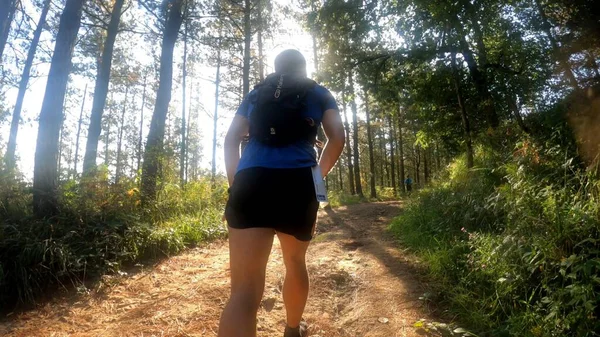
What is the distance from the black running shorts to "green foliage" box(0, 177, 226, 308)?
9.91 feet

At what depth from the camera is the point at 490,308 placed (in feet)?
8.12

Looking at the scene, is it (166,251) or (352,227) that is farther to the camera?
(352,227)

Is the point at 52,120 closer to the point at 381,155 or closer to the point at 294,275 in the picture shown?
Result: the point at 294,275

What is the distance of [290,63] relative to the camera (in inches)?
72.7

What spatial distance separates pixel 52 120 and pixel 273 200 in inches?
196

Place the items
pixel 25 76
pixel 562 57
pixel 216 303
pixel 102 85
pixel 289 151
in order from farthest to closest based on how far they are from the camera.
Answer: pixel 25 76 → pixel 102 85 → pixel 562 57 → pixel 216 303 → pixel 289 151

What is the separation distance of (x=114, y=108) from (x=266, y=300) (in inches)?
1121

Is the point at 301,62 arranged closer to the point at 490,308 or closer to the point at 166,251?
the point at 490,308

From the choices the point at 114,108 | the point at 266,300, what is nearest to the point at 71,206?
the point at 266,300

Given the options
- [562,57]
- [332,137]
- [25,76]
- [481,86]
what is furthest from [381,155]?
[332,137]

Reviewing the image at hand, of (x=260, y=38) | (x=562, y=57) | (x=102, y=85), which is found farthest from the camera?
(x=260, y=38)

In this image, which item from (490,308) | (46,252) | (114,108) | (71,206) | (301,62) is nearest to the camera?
(301,62)

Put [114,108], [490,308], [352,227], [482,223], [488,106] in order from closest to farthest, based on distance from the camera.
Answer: [490,308], [482,223], [352,227], [488,106], [114,108]

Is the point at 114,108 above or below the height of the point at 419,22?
above
